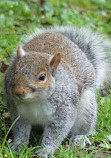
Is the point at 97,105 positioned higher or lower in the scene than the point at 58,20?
lower

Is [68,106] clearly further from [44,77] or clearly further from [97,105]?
[97,105]

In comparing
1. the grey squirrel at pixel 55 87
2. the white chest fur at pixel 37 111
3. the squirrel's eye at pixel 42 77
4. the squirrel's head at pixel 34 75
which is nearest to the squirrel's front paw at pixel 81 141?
the grey squirrel at pixel 55 87

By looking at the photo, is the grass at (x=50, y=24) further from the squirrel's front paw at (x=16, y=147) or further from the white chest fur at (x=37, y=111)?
the white chest fur at (x=37, y=111)

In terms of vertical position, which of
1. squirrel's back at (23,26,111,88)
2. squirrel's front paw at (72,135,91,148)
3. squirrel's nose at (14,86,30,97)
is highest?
squirrel's back at (23,26,111,88)

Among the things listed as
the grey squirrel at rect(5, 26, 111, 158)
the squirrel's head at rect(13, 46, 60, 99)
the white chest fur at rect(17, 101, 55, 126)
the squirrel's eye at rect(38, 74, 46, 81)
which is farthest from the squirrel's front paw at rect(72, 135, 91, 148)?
the squirrel's eye at rect(38, 74, 46, 81)

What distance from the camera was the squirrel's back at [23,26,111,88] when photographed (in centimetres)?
363

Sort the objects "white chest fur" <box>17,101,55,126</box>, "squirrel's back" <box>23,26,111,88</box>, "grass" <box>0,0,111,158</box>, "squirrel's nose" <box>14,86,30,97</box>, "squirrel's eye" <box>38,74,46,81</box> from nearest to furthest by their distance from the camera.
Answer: "squirrel's nose" <box>14,86,30,97</box> → "squirrel's eye" <box>38,74,46,81</box> → "white chest fur" <box>17,101,55,126</box> → "grass" <box>0,0,111,158</box> → "squirrel's back" <box>23,26,111,88</box>

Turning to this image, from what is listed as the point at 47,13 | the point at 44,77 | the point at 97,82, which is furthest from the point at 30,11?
the point at 44,77

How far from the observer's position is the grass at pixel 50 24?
2.84m

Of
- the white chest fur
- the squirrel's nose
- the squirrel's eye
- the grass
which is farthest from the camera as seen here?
the grass

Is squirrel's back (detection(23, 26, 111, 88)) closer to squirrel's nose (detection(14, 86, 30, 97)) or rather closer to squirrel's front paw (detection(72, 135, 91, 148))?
squirrel's front paw (detection(72, 135, 91, 148))

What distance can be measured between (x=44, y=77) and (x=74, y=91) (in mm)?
519

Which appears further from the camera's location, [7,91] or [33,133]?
[33,133]

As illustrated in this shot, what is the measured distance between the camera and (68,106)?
9.20 feet
